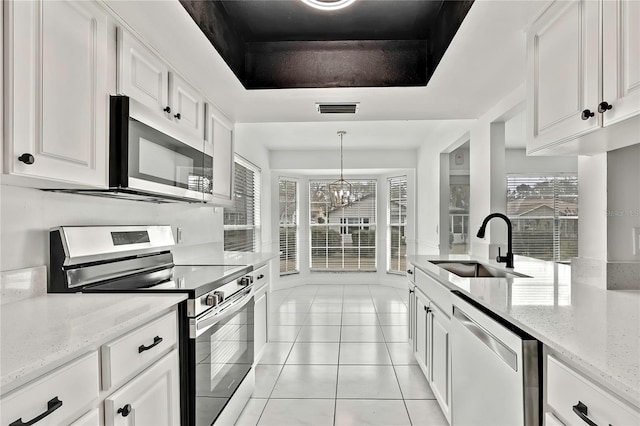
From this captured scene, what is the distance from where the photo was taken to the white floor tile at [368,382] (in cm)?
279

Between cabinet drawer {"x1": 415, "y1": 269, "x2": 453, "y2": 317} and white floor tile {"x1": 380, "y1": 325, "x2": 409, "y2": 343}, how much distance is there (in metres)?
1.22

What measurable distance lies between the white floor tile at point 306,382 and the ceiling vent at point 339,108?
2.11 m

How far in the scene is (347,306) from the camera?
18.3 ft

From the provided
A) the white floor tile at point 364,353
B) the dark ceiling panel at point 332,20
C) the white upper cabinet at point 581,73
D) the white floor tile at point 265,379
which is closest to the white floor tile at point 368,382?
the white floor tile at point 364,353

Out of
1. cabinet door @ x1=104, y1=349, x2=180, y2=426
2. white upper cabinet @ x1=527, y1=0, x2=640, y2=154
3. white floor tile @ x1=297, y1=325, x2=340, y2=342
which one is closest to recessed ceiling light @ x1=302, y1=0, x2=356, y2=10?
white upper cabinet @ x1=527, y1=0, x2=640, y2=154

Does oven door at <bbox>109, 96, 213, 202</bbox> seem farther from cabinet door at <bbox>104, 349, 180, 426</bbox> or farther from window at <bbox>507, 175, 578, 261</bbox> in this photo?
window at <bbox>507, 175, 578, 261</bbox>

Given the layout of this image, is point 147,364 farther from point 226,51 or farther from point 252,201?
point 252,201

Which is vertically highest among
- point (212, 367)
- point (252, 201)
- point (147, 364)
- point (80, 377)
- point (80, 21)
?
point (80, 21)

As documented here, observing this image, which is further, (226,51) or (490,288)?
(226,51)

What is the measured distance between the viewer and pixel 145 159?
1916 millimetres

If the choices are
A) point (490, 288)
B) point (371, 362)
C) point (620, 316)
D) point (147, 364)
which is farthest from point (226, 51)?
point (371, 362)

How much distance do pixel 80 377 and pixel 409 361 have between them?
9.28 feet

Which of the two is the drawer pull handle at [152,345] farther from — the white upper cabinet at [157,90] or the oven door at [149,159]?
the white upper cabinet at [157,90]

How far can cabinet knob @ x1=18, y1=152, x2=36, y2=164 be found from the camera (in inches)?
50.3
